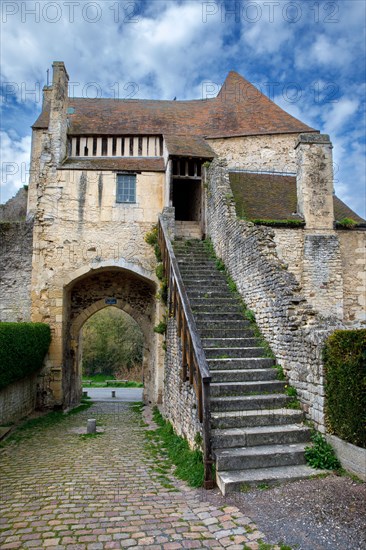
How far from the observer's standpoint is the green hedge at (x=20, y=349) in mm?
7596

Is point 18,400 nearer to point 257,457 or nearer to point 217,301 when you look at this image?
point 217,301

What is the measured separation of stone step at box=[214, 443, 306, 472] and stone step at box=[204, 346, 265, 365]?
1861 mm

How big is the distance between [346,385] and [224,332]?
299 cm

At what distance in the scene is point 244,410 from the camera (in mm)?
5457

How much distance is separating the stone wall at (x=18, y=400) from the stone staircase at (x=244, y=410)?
4.41 metres

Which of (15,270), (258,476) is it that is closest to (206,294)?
(258,476)

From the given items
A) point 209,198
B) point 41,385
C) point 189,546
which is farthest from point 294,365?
point 41,385

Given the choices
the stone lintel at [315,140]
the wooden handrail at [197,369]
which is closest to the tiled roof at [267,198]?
the stone lintel at [315,140]

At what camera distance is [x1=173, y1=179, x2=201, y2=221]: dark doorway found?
13.7 m

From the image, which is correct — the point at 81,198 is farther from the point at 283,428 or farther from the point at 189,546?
the point at 189,546

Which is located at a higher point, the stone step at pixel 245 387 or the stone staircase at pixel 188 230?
the stone staircase at pixel 188 230

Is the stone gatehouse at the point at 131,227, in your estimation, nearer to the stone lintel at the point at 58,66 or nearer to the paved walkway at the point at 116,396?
the stone lintel at the point at 58,66

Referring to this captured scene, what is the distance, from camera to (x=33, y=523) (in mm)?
3730

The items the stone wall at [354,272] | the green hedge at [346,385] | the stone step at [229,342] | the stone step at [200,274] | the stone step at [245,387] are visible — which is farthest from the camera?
the stone wall at [354,272]
